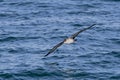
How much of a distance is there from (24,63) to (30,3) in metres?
11.9

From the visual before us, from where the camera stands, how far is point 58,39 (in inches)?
1390

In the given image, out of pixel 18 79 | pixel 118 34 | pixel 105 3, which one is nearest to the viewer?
pixel 18 79

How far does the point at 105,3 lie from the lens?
42.4 metres

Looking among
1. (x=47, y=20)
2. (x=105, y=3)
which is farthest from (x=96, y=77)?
(x=105, y=3)

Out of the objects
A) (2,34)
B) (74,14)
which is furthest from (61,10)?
(2,34)

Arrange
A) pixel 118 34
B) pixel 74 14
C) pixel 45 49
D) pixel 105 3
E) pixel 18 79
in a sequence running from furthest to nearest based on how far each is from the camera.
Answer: pixel 105 3 → pixel 74 14 → pixel 118 34 → pixel 45 49 → pixel 18 79

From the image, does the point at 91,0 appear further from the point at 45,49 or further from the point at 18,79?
the point at 18,79

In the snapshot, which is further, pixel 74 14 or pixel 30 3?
pixel 30 3

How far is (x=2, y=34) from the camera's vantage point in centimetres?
3638

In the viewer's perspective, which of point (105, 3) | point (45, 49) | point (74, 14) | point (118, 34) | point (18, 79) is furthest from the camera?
point (105, 3)

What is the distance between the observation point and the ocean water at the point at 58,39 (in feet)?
98.8

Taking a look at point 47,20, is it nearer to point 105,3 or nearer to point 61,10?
point 61,10

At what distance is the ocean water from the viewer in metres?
30.1

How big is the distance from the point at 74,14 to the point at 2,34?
545cm
